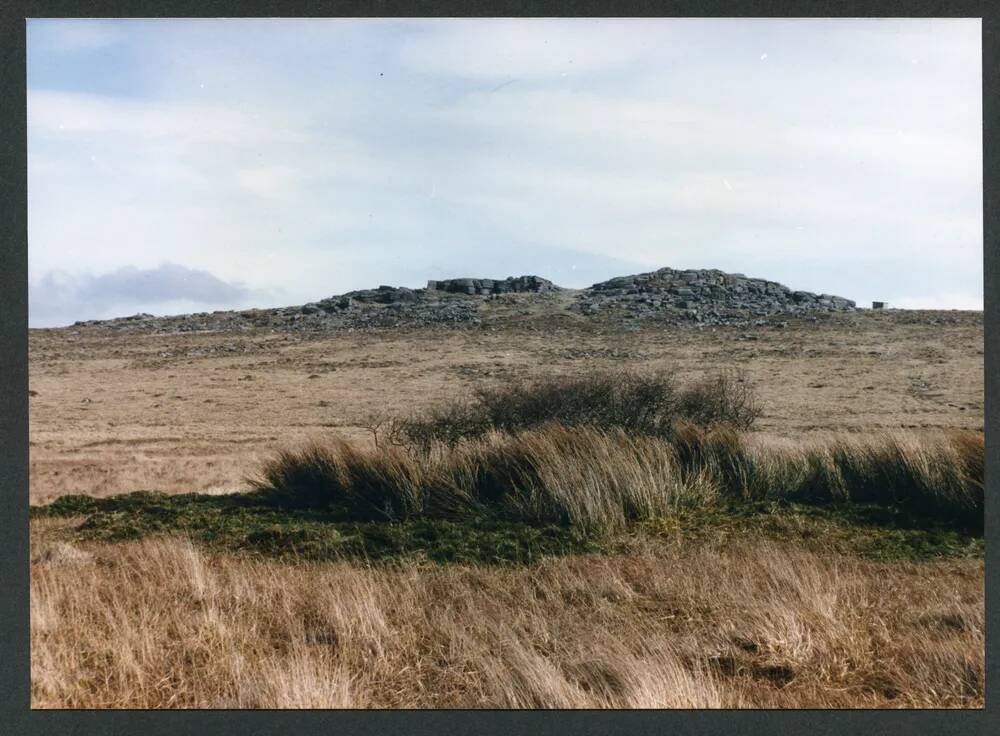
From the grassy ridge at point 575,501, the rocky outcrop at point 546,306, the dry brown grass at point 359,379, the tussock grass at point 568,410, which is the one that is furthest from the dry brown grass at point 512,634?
the rocky outcrop at point 546,306

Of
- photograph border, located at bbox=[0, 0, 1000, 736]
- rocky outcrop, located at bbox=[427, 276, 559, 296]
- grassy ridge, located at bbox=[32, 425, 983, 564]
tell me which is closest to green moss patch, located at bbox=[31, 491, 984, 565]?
grassy ridge, located at bbox=[32, 425, 983, 564]

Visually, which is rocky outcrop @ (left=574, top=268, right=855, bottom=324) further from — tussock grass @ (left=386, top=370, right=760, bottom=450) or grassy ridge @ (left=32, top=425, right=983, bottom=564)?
grassy ridge @ (left=32, top=425, right=983, bottom=564)

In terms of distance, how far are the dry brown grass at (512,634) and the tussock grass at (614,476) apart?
1.44 m

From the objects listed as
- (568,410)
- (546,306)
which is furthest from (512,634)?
(546,306)

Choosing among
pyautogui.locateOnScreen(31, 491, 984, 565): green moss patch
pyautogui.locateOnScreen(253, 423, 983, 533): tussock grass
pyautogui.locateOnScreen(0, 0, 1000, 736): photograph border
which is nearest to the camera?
pyautogui.locateOnScreen(0, 0, 1000, 736): photograph border

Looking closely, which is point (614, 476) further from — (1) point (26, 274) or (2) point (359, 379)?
(2) point (359, 379)

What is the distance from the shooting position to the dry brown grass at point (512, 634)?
5180 mm

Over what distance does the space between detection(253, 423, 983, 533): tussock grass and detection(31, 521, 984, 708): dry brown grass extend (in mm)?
1436

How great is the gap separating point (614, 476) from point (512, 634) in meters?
3.31

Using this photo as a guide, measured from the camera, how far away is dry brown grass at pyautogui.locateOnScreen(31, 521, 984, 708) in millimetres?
5180

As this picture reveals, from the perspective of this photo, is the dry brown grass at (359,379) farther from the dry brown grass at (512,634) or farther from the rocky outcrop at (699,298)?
the dry brown grass at (512,634)

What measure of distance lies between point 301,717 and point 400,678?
66 cm

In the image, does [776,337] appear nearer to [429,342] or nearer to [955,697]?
[429,342]

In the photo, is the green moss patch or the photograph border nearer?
the photograph border
